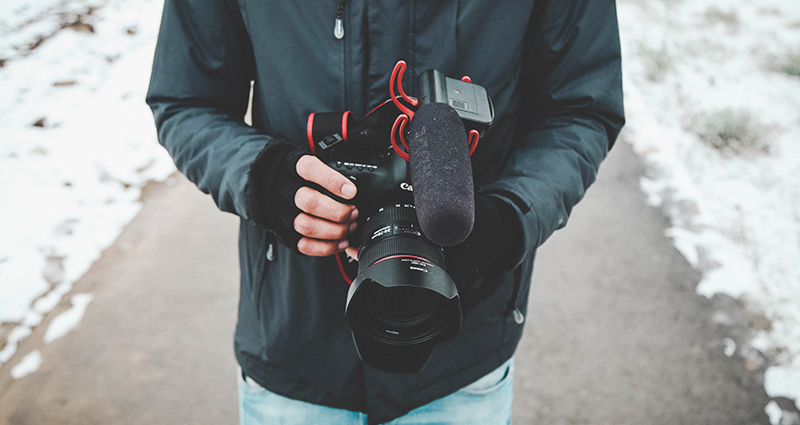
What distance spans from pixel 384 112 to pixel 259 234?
448mm

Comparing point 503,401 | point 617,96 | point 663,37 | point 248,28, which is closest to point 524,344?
point 503,401

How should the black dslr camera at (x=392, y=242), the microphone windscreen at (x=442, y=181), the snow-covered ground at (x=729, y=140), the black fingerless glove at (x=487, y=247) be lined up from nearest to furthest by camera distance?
the microphone windscreen at (x=442, y=181)
the black dslr camera at (x=392, y=242)
the black fingerless glove at (x=487, y=247)
the snow-covered ground at (x=729, y=140)

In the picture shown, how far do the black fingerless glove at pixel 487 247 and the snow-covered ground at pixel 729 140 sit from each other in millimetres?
1761

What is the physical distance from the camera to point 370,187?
88 centimetres

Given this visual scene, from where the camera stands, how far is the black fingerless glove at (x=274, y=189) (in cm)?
87

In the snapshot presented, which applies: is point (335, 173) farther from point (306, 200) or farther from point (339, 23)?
point (339, 23)

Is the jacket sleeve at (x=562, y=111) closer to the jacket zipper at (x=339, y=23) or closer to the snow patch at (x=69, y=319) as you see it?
the jacket zipper at (x=339, y=23)

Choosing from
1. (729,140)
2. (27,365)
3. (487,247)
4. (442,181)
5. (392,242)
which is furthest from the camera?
(729,140)

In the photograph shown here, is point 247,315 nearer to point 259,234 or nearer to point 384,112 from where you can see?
point 259,234

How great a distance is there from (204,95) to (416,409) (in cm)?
87

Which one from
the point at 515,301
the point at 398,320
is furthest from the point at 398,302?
the point at 515,301

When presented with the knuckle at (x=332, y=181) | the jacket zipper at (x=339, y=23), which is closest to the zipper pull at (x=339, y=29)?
the jacket zipper at (x=339, y=23)

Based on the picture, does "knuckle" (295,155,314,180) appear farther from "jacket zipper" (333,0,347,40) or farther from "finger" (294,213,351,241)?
"jacket zipper" (333,0,347,40)

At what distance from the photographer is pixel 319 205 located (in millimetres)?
819
